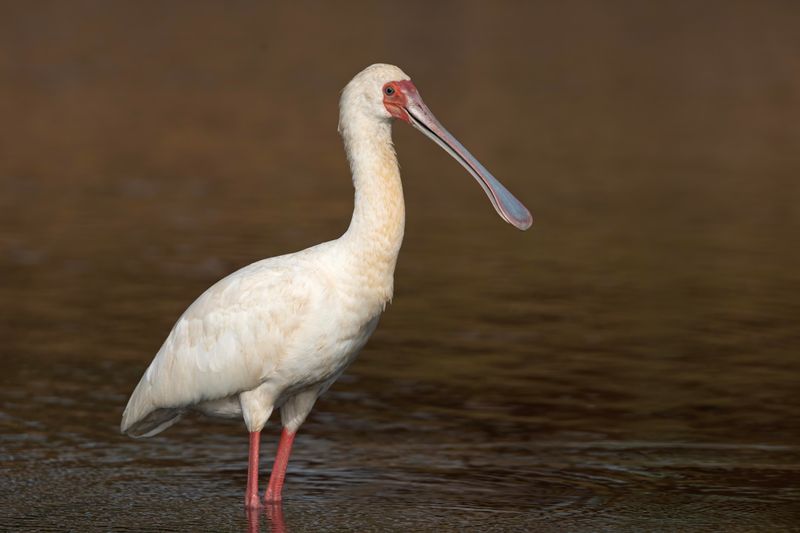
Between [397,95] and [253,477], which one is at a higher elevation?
[397,95]

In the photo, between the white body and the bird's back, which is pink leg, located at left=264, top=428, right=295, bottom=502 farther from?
the bird's back

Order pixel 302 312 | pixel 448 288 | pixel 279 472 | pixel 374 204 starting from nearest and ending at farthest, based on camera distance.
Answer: pixel 302 312
pixel 374 204
pixel 279 472
pixel 448 288

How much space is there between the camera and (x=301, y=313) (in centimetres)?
860

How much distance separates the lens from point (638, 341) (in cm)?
1341

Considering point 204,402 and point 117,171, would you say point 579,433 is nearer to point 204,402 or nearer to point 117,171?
point 204,402

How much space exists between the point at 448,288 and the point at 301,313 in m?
6.76

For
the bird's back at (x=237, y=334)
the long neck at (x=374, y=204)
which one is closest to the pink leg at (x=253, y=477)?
the bird's back at (x=237, y=334)

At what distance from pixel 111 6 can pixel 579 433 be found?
39.5 m

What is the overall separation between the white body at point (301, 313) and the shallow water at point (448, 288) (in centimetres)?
60

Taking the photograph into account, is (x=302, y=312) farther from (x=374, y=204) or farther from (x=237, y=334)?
(x=374, y=204)

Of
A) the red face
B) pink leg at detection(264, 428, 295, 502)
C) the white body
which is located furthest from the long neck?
pink leg at detection(264, 428, 295, 502)

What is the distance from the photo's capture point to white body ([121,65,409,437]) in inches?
339

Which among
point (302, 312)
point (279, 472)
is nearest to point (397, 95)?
point (302, 312)

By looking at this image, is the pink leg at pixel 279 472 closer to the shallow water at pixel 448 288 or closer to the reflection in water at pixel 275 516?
the reflection in water at pixel 275 516
